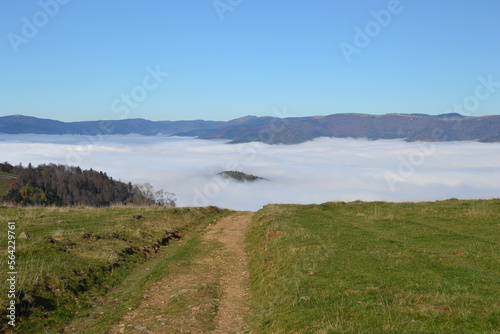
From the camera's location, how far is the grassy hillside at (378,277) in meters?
9.20

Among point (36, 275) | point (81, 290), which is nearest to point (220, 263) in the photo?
point (81, 290)

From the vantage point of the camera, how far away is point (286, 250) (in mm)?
17969

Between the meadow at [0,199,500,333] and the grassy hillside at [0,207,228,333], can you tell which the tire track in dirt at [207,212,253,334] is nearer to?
the meadow at [0,199,500,333]

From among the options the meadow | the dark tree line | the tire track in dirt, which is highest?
the meadow

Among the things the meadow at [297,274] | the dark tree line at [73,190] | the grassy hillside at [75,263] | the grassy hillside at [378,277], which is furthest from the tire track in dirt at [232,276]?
the dark tree line at [73,190]

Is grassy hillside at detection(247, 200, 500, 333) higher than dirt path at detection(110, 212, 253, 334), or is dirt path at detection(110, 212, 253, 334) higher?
grassy hillside at detection(247, 200, 500, 333)

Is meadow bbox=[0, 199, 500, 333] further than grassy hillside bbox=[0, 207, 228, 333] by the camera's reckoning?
No

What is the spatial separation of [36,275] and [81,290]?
187 centimetres

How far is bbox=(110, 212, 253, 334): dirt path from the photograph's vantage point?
1139cm

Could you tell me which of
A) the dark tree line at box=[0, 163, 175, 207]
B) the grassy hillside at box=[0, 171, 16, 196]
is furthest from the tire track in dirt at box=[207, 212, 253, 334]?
the grassy hillside at box=[0, 171, 16, 196]

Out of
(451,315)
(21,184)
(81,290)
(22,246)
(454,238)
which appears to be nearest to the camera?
(451,315)

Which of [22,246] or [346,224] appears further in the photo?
[346,224]

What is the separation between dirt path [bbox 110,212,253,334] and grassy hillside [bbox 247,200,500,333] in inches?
33.9

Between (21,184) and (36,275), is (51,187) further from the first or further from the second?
(36,275)
